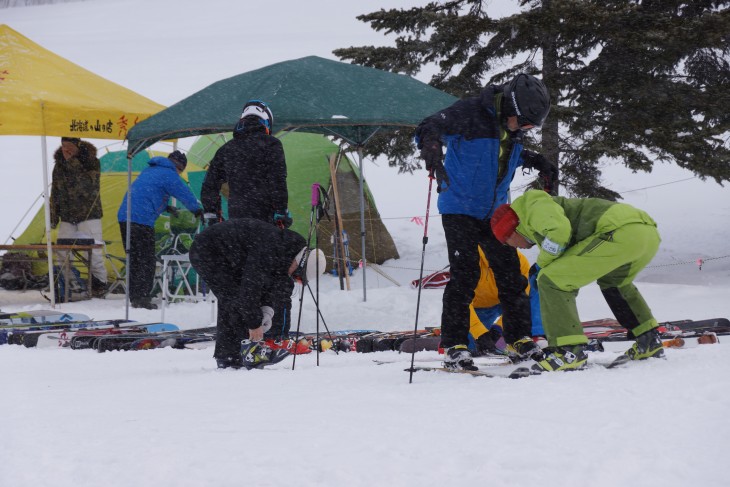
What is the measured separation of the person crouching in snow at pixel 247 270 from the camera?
475 cm

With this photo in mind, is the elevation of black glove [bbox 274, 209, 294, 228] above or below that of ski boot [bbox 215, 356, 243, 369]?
above

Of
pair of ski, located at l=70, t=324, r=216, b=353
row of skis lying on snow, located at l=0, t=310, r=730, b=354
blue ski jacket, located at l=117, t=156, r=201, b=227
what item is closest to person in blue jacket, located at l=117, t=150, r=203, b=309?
blue ski jacket, located at l=117, t=156, r=201, b=227

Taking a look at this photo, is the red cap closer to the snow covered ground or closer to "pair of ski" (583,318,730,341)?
the snow covered ground

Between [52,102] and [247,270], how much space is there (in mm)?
6752

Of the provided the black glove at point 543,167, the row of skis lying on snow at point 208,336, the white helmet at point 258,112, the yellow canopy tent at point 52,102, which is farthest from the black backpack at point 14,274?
the black glove at point 543,167

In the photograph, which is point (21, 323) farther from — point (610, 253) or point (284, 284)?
point (610, 253)

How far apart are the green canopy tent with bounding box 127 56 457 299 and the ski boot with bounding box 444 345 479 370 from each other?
4675 mm

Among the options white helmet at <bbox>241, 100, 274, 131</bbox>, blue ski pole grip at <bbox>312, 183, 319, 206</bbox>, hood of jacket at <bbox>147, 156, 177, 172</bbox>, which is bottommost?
blue ski pole grip at <bbox>312, 183, 319, 206</bbox>

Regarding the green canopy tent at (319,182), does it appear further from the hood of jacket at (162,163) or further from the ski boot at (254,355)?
the ski boot at (254,355)

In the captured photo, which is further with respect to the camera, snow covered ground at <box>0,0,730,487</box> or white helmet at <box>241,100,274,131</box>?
white helmet at <box>241,100,274,131</box>

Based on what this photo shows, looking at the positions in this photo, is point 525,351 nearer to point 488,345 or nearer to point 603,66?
point 488,345

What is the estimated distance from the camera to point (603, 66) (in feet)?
38.5

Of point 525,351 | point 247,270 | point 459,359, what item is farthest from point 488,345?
point 247,270

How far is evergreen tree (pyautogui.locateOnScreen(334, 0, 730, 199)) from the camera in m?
10.5
